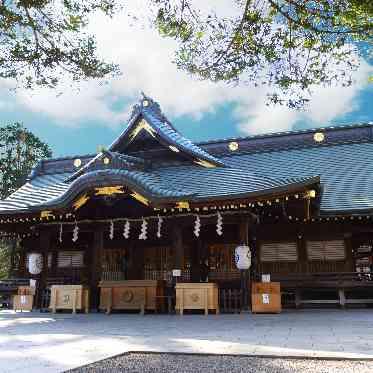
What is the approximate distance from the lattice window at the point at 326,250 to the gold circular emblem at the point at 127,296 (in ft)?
23.0

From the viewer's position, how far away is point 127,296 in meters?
13.8

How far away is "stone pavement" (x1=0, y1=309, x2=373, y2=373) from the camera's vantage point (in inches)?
231

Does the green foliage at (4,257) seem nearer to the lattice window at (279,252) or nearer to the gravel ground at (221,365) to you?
the lattice window at (279,252)

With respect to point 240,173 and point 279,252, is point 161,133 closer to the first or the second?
point 240,173

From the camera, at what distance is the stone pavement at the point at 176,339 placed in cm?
587

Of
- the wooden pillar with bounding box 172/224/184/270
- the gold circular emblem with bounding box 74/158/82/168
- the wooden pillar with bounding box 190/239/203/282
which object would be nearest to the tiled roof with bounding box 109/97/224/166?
the wooden pillar with bounding box 190/239/203/282

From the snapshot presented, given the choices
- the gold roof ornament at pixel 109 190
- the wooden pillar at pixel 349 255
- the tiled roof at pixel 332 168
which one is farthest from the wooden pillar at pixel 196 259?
the wooden pillar at pixel 349 255

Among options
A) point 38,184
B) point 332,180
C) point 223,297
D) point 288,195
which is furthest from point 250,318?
point 38,184

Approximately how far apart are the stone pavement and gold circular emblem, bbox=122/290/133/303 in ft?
9.24

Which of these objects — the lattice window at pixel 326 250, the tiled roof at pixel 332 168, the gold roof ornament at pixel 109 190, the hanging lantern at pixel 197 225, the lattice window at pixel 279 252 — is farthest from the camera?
the lattice window at pixel 279 252

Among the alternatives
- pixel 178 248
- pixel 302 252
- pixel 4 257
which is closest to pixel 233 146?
pixel 302 252

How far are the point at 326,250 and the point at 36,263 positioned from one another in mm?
10995

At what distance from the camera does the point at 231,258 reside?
16078 millimetres

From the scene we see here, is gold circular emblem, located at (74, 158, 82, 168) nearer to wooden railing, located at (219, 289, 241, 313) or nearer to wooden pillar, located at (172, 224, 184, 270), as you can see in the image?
wooden pillar, located at (172, 224, 184, 270)
